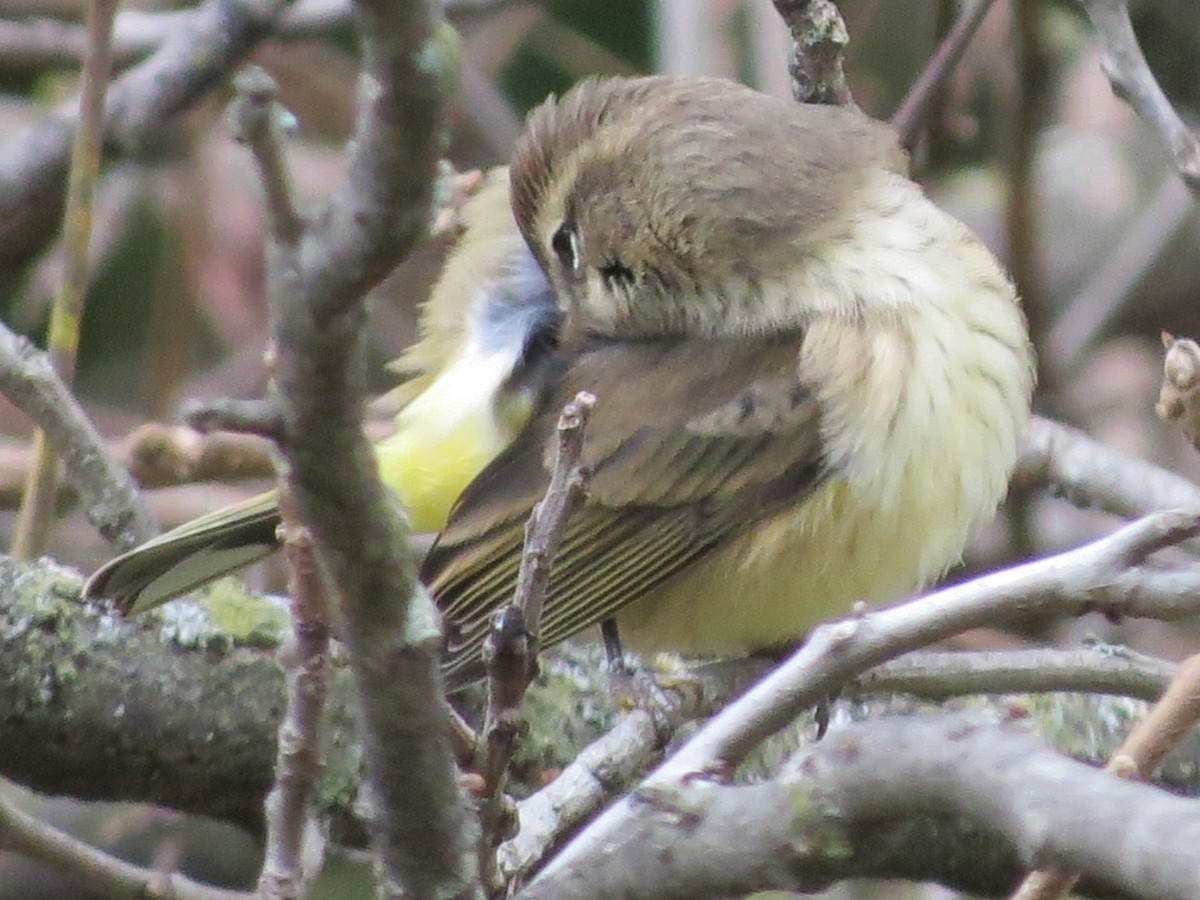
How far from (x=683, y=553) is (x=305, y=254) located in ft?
6.62

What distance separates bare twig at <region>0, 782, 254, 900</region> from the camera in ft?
7.47

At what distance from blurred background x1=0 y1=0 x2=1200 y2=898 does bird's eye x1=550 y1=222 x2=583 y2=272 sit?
57.8 inches

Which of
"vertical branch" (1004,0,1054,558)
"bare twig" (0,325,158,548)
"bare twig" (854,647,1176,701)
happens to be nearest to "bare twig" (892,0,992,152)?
"vertical branch" (1004,0,1054,558)

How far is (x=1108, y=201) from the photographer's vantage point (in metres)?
5.66

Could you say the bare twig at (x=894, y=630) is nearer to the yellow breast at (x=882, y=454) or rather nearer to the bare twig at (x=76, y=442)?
the yellow breast at (x=882, y=454)

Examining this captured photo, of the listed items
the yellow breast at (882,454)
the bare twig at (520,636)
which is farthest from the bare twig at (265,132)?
the yellow breast at (882,454)

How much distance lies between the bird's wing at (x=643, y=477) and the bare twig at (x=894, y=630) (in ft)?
3.91

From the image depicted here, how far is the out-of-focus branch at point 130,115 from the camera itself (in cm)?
361

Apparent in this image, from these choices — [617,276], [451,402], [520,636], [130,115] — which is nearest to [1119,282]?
[617,276]

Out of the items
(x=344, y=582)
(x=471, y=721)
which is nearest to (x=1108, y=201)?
(x=471, y=721)

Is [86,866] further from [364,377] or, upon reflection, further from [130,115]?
[130,115]

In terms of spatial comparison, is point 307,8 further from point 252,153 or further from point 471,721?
point 252,153

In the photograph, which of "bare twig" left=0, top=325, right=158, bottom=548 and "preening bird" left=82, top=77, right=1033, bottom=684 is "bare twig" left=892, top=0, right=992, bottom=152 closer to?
"preening bird" left=82, top=77, right=1033, bottom=684

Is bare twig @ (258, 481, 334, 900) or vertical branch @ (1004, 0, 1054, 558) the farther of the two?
vertical branch @ (1004, 0, 1054, 558)
